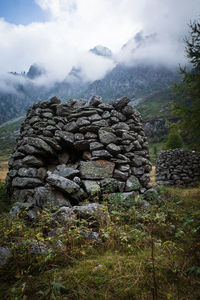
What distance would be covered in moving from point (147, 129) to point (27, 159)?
400 feet

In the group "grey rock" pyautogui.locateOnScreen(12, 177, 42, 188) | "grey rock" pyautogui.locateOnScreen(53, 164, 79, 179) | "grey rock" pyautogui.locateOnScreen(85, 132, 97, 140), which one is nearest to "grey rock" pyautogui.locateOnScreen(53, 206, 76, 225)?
"grey rock" pyautogui.locateOnScreen(53, 164, 79, 179)

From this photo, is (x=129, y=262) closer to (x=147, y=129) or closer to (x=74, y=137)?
(x=74, y=137)

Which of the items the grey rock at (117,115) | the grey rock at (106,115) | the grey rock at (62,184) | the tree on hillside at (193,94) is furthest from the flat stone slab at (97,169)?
the tree on hillside at (193,94)

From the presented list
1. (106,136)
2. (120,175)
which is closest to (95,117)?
(106,136)

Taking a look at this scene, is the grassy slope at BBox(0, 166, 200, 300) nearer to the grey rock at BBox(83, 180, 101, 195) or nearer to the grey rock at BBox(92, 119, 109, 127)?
the grey rock at BBox(83, 180, 101, 195)

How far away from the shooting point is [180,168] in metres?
12.7

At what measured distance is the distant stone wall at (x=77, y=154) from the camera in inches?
196

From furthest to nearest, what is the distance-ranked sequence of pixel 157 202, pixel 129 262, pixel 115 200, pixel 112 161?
pixel 112 161 < pixel 157 202 < pixel 115 200 < pixel 129 262

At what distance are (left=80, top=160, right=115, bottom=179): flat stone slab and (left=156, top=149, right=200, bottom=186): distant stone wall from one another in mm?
9059

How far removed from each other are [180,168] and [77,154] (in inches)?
405

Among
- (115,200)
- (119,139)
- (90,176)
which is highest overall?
(119,139)

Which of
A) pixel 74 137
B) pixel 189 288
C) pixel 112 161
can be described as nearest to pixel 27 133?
pixel 74 137

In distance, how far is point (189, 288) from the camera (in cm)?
175

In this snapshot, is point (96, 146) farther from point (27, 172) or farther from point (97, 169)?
point (27, 172)
